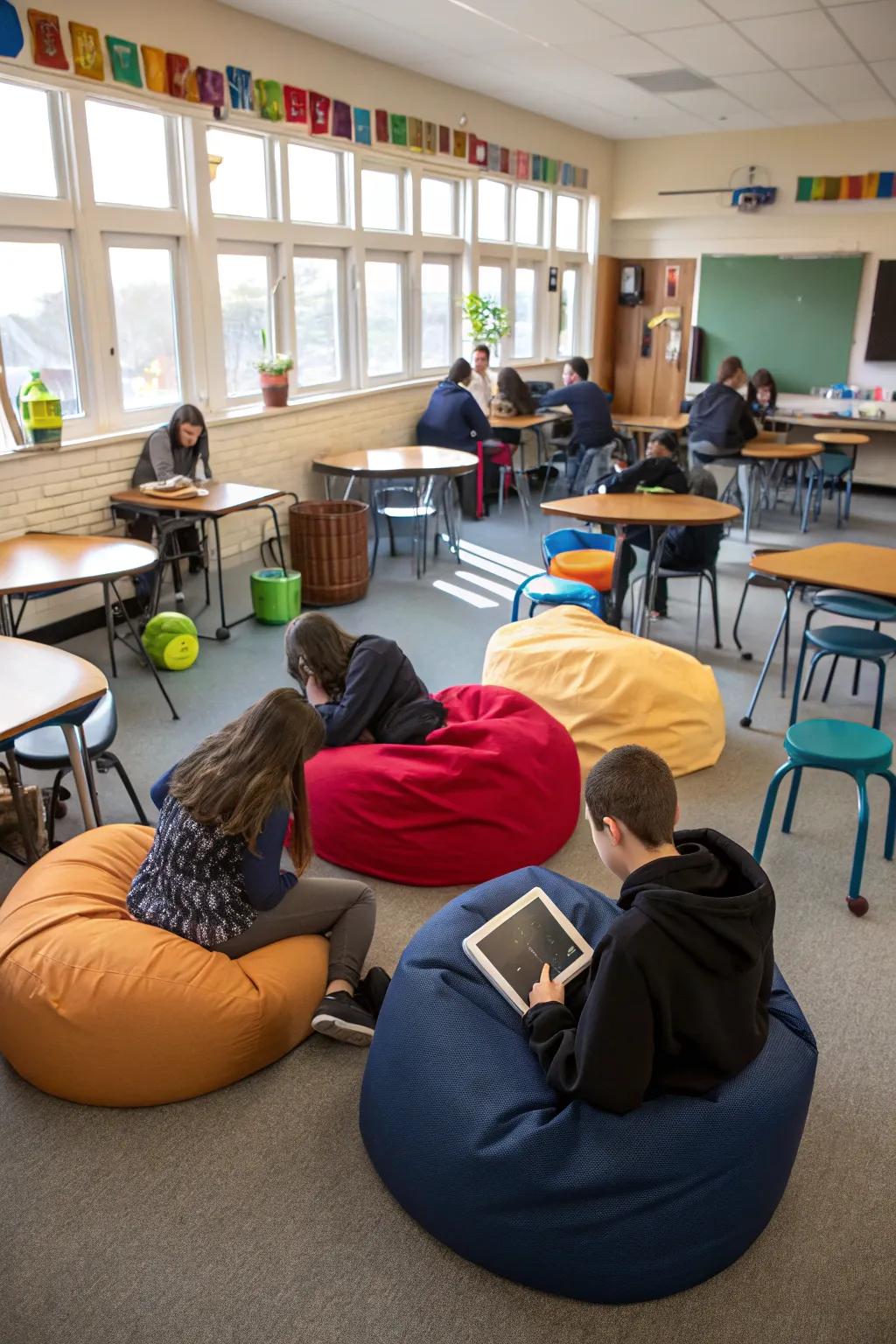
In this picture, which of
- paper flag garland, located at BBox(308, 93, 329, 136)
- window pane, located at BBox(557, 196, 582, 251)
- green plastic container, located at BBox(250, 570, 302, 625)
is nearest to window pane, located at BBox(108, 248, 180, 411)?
green plastic container, located at BBox(250, 570, 302, 625)

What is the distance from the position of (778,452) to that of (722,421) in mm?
493

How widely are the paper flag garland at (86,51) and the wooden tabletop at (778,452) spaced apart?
16.8 ft

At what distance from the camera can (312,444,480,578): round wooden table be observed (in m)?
6.55

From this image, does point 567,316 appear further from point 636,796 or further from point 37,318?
point 636,796

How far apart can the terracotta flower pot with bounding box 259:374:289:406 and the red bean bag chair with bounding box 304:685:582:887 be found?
13.4 ft

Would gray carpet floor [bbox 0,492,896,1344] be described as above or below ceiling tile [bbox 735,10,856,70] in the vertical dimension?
below

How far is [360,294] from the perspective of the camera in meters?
7.68

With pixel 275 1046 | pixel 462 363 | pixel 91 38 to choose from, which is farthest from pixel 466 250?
pixel 275 1046

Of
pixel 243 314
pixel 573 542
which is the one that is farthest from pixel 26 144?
pixel 573 542

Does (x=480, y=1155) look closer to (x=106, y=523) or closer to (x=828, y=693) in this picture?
(x=828, y=693)

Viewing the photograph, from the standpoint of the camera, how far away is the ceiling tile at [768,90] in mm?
7734

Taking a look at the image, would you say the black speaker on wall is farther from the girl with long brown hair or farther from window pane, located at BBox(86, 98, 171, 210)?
the girl with long brown hair

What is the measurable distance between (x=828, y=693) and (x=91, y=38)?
4.81m

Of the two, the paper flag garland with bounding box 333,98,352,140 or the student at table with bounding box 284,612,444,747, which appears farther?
the paper flag garland with bounding box 333,98,352,140
